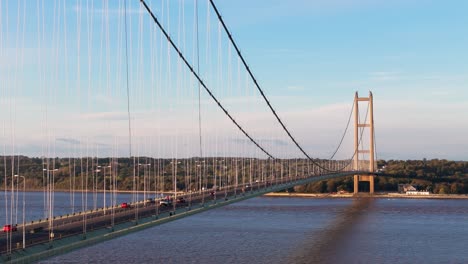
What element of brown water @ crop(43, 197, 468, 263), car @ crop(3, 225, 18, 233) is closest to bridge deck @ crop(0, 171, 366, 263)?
car @ crop(3, 225, 18, 233)

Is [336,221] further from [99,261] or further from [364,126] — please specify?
[364,126]

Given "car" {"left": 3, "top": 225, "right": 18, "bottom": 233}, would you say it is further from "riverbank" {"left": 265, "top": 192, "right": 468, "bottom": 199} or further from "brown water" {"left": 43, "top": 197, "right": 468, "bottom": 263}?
"riverbank" {"left": 265, "top": 192, "right": 468, "bottom": 199}

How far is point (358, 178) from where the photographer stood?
278ft

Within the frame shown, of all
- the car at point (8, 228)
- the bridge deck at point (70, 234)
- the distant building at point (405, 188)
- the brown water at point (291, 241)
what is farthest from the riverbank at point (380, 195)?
the car at point (8, 228)

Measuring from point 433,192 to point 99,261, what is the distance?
2769 inches

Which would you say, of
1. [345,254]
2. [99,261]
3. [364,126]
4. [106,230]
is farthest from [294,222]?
[364,126]

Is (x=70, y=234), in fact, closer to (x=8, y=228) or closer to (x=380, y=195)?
(x=8, y=228)

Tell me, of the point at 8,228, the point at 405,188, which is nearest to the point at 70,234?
the point at 8,228

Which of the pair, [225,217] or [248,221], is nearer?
[248,221]

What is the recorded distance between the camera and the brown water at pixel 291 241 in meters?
27.6

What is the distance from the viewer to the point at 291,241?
33.2 meters

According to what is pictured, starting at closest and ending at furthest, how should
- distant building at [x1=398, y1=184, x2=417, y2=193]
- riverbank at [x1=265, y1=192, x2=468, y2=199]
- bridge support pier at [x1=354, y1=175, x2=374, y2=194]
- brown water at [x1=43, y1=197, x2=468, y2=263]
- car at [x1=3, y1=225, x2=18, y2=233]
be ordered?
car at [x1=3, y1=225, x2=18, y2=233]
brown water at [x1=43, y1=197, x2=468, y2=263]
riverbank at [x1=265, y1=192, x2=468, y2=199]
bridge support pier at [x1=354, y1=175, x2=374, y2=194]
distant building at [x1=398, y1=184, x2=417, y2=193]

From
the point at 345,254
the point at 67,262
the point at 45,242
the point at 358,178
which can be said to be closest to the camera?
the point at 45,242

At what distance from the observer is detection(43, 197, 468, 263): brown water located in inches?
1086
